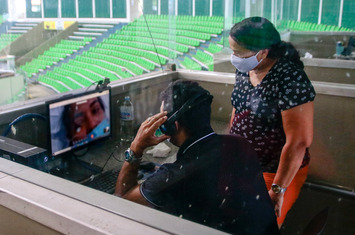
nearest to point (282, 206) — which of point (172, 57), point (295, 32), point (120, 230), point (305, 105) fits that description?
point (305, 105)

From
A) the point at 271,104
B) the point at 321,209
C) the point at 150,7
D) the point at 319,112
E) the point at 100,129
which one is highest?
the point at 150,7

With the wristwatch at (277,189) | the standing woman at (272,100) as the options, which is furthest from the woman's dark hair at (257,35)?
the wristwatch at (277,189)

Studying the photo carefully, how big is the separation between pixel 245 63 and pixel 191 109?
226mm

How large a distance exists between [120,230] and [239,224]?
0.37 meters

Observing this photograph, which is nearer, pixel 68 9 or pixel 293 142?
pixel 293 142

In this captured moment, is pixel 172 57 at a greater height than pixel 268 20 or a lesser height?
lesser

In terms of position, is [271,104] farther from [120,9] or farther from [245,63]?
[120,9]

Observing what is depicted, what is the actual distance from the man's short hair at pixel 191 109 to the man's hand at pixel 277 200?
0.30m

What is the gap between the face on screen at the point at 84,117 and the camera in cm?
139

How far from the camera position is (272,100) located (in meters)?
0.99

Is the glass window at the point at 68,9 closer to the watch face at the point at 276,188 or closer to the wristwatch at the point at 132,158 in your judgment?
the wristwatch at the point at 132,158

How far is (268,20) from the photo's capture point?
3.15 ft

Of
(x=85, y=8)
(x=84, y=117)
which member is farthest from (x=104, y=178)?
(x=85, y=8)

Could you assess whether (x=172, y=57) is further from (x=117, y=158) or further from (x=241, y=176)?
(x=241, y=176)
